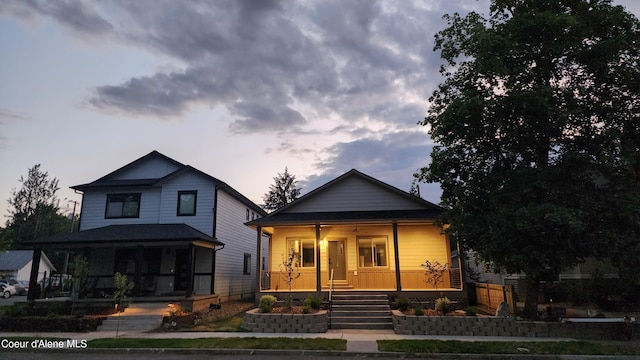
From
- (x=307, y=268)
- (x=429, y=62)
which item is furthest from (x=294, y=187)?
(x=429, y=62)

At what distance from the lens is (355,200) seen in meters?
18.7

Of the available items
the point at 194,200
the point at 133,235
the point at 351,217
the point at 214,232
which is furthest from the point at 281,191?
the point at 351,217

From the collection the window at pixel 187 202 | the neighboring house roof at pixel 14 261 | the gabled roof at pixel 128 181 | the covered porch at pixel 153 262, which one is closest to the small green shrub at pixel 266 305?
the covered porch at pixel 153 262

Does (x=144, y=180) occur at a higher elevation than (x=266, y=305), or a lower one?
higher

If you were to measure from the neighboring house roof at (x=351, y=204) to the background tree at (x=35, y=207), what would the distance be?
50.9 meters

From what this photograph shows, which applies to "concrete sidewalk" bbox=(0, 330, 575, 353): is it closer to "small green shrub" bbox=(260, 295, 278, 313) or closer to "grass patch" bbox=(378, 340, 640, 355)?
"grass patch" bbox=(378, 340, 640, 355)

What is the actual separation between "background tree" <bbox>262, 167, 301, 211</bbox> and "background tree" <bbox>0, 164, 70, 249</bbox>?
31585 mm

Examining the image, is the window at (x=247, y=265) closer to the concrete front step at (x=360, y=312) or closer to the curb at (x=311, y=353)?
the concrete front step at (x=360, y=312)

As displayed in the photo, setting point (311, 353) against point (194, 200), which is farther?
point (194, 200)

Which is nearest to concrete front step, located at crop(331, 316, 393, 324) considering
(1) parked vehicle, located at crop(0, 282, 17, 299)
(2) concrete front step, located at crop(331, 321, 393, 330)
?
(2) concrete front step, located at crop(331, 321, 393, 330)

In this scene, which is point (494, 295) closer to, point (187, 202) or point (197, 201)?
point (197, 201)

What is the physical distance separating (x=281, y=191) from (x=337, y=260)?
3599 centimetres

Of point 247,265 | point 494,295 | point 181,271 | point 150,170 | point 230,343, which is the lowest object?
point 230,343

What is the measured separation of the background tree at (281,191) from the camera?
53.6 metres
